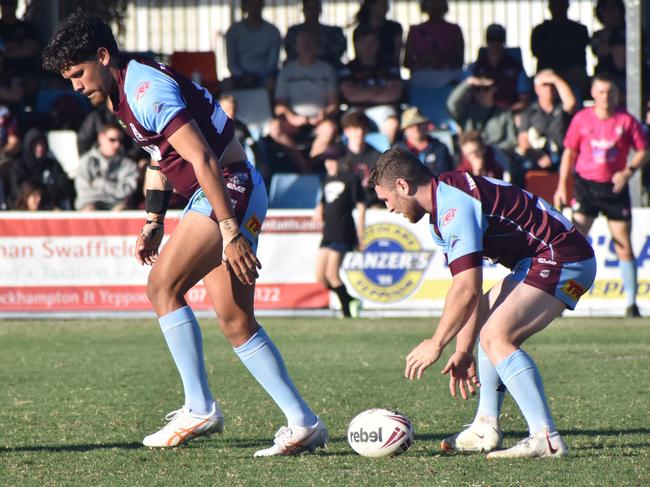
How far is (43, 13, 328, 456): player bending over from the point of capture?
5.38m

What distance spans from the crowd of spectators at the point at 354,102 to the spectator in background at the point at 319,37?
0.06 ft

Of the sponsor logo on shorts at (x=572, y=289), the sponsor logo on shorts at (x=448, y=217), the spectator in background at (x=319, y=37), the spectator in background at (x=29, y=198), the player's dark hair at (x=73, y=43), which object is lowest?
the spectator in background at (x=29, y=198)

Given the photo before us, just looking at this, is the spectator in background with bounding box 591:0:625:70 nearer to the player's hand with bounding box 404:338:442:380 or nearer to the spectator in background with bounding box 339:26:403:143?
the spectator in background with bounding box 339:26:403:143

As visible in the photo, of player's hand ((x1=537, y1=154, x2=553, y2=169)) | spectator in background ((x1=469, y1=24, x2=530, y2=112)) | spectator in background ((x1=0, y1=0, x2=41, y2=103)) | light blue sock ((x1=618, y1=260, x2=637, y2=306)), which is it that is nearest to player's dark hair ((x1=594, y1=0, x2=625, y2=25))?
spectator in background ((x1=469, y1=24, x2=530, y2=112))

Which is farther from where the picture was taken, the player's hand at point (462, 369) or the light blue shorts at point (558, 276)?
the light blue shorts at point (558, 276)

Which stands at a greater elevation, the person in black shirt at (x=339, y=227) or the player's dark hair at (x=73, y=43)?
the player's dark hair at (x=73, y=43)

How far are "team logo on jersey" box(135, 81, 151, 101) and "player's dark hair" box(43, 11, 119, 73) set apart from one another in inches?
10.6

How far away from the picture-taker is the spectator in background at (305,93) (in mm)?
16016

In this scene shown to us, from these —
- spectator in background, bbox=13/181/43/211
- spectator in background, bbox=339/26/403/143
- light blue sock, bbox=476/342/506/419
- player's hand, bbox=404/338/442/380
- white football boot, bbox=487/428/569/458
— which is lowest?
white football boot, bbox=487/428/569/458

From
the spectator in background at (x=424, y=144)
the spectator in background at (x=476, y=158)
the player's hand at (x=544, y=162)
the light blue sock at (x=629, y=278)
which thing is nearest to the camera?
the light blue sock at (x=629, y=278)

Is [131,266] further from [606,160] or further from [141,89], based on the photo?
[141,89]

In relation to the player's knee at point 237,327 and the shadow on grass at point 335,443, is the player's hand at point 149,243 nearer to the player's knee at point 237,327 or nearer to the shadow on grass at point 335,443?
the player's knee at point 237,327

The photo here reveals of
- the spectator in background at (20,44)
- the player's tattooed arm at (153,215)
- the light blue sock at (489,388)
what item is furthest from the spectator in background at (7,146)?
the light blue sock at (489,388)

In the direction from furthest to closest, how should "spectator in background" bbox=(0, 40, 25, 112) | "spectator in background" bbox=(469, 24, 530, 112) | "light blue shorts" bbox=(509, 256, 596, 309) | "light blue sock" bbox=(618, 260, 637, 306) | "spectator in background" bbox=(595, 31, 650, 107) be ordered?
"spectator in background" bbox=(0, 40, 25, 112) → "spectator in background" bbox=(595, 31, 650, 107) → "spectator in background" bbox=(469, 24, 530, 112) → "light blue sock" bbox=(618, 260, 637, 306) → "light blue shorts" bbox=(509, 256, 596, 309)
